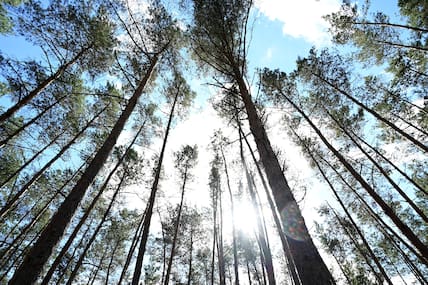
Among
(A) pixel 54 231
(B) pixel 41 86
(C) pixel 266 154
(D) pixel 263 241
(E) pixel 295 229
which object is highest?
(B) pixel 41 86

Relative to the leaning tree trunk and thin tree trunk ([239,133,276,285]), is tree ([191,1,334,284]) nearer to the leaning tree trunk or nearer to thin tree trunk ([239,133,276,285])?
the leaning tree trunk

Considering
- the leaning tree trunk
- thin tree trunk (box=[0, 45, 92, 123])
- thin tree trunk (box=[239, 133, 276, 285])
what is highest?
thin tree trunk (box=[0, 45, 92, 123])

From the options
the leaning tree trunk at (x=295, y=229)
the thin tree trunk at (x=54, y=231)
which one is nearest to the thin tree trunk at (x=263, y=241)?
the leaning tree trunk at (x=295, y=229)

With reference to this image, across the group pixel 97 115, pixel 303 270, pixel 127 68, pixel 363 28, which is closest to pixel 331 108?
pixel 363 28

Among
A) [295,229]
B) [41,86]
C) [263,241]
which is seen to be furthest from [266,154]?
[41,86]

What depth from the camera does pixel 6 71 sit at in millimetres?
6984

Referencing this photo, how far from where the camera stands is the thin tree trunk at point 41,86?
18.9 ft

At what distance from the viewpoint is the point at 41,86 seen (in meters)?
6.84

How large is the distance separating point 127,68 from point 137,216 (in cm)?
1059

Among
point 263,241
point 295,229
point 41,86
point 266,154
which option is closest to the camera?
point 295,229

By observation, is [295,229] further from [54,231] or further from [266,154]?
[54,231]

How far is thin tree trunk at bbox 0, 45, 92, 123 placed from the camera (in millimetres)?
5758

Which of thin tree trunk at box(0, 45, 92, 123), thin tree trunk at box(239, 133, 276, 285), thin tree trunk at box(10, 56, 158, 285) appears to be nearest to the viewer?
thin tree trunk at box(10, 56, 158, 285)

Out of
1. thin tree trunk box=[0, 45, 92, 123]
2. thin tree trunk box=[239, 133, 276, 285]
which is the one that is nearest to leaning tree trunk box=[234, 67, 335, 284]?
thin tree trunk box=[239, 133, 276, 285]
